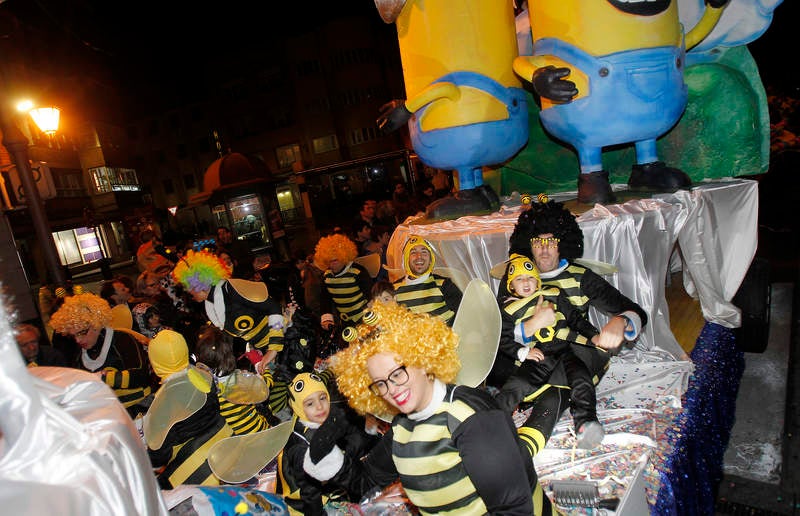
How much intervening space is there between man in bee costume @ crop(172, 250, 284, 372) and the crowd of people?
11 millimetres

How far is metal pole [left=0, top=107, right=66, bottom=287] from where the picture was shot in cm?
504

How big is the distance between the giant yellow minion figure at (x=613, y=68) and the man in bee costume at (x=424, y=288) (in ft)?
4.06

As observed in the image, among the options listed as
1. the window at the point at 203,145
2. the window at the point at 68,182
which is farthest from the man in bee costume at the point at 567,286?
the window at the point at 203,145

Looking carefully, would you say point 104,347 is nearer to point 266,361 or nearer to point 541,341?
point 266,361

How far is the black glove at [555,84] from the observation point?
9.90 ft

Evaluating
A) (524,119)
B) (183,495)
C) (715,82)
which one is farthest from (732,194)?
(183,495)

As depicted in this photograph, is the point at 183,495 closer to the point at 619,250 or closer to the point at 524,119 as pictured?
the point at 619,250

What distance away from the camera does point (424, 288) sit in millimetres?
3318

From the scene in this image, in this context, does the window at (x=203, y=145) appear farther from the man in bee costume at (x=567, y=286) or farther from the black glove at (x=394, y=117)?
the man in bee costume at (x=567, y=286)

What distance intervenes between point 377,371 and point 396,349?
0.31 ft

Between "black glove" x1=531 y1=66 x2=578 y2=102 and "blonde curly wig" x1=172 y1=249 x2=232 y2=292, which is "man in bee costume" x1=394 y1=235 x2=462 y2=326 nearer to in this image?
"black glove" x1=531 y1=66 x2=578 y2=102

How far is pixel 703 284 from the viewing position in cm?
336

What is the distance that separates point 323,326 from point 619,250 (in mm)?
2695

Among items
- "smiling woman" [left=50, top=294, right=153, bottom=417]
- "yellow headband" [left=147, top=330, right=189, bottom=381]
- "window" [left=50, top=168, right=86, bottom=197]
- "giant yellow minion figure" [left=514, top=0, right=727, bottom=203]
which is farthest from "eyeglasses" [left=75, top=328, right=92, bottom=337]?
"window" [left=50, top=168, right=86, bottom=197]
